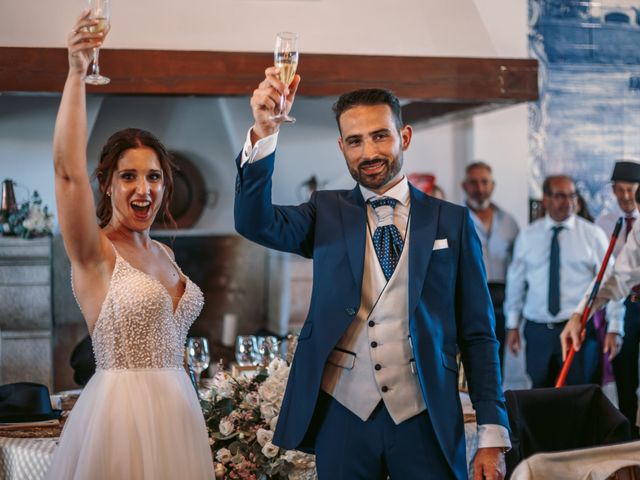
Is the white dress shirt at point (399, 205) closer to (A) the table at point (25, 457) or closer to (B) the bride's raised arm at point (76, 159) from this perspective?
(B) the bride's raised arm at point (76, 159)

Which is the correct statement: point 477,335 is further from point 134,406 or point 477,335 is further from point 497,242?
point 497,242

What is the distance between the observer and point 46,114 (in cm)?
727

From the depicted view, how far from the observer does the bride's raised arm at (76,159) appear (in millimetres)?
2119

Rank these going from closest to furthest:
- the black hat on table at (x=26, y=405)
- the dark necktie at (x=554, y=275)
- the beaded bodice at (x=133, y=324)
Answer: the beaded bodice at (x=133, y=324)
the black hat on table at (x=26, y=405)
the dark necktie at (x=554, y=275)

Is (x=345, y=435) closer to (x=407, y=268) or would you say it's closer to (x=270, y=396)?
(x=407, y=268)

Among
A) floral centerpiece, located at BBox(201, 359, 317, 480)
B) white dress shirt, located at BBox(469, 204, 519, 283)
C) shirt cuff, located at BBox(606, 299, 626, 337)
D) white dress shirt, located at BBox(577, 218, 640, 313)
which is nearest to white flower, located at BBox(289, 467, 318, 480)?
floral centerpiece, located at BBox(201, 359, 317, 480)

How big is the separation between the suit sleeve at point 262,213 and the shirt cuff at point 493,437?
627mm

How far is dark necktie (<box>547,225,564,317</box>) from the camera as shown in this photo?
608 centimetres

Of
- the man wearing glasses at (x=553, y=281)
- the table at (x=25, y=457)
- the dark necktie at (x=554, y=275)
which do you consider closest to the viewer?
the table at (x=25, y=457)

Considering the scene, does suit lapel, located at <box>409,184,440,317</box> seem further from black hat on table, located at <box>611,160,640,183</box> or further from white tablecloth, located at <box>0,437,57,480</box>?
black hat on table, located at <box>611,160,640,183</box>

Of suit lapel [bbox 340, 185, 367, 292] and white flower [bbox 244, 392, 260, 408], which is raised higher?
suit lapel [bbox 340, 185, 367, 292]

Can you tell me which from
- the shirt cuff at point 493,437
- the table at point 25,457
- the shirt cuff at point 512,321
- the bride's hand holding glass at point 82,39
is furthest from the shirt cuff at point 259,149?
the shirt cuff at point 512,321

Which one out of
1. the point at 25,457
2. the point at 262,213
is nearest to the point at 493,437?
the point at 262,213

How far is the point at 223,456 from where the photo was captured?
294 centimetres
